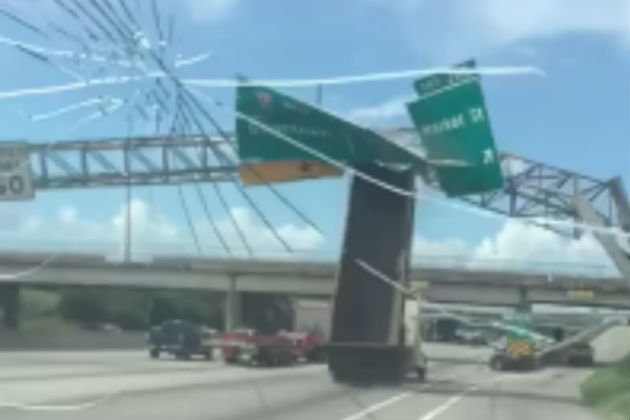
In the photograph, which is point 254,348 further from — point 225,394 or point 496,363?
point 225,394

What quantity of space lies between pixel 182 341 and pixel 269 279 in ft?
11.6

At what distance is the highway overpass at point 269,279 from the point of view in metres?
30.6

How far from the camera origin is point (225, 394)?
26328mm

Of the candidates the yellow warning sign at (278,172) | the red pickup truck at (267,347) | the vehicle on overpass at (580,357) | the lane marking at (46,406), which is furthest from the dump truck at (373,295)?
the vehicle on overpass at (580,357)

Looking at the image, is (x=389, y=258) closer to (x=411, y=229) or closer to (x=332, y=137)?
(x=411, y=229)

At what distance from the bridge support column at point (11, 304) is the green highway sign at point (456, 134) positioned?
15782 millimetres

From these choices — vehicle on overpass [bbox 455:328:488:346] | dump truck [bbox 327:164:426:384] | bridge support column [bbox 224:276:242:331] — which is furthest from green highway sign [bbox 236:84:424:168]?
vehicle on overpass [bbox 455:328:488:346]

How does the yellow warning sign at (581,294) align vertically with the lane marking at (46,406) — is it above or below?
above

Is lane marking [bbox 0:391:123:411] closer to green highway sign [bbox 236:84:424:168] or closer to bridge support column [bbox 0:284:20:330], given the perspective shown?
green highway sign [bbox 236:84:424:168]

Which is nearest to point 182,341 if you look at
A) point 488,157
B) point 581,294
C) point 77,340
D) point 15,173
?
point 77,340

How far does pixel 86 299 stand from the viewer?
103 feet

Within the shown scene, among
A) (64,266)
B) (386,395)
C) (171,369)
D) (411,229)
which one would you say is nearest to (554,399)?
(386,395)

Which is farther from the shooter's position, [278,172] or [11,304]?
[11,304]

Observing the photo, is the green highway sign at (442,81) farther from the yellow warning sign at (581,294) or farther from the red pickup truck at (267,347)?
the yellow warning sign at (581,294)
